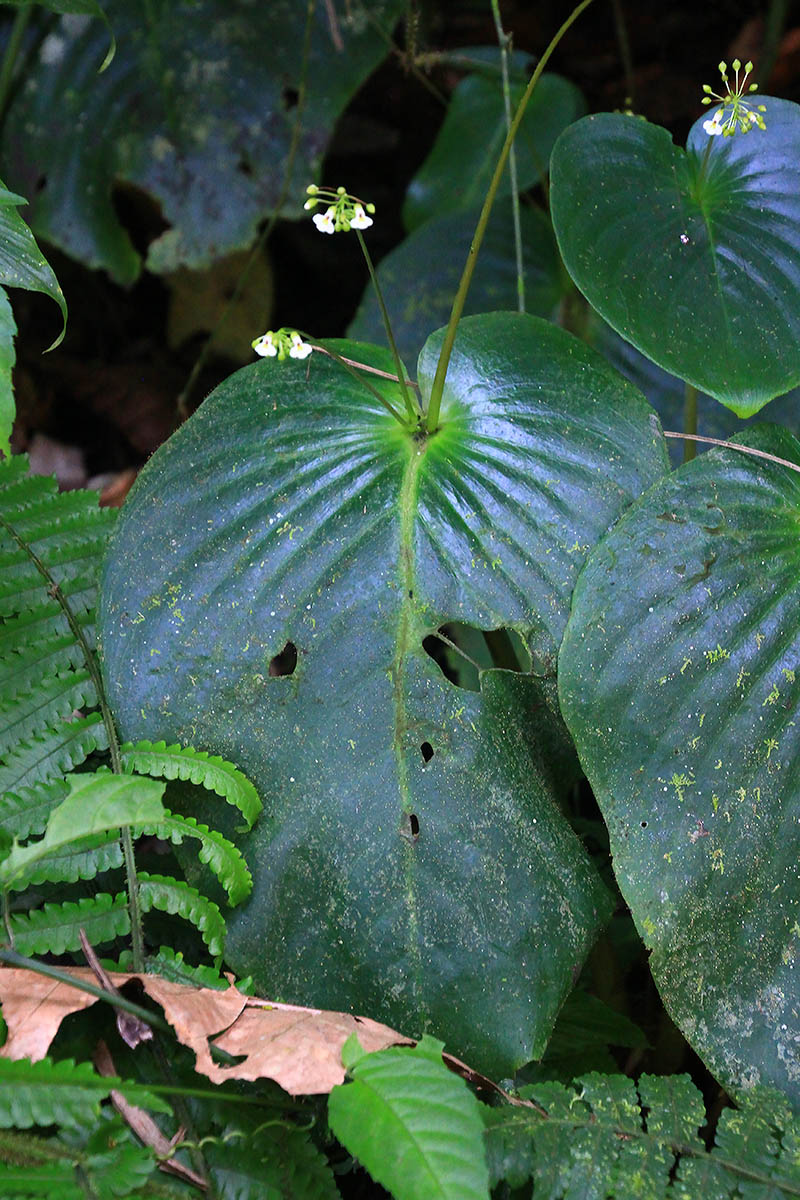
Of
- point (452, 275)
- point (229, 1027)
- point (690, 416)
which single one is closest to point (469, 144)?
point (452, 275)

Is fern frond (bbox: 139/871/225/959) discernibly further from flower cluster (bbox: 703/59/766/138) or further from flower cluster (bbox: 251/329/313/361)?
flower cluster (bbox: 703/59/766/138)

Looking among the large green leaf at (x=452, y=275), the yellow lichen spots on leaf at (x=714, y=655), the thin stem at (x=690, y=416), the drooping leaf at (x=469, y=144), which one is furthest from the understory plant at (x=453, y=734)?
the drooping leaf at (x=469, y=144)

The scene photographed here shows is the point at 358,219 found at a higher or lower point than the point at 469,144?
lower

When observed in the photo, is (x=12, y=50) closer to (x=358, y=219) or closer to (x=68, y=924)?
(x=358, y=219)

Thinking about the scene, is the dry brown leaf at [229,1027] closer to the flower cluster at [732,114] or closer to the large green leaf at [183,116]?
the flower cluster at [732,114]

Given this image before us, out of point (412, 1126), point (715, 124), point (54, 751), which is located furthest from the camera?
point (715, 124)

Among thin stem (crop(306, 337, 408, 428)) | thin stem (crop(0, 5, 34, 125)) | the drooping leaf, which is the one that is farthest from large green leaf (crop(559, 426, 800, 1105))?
thin stem (crop(0, 5, 34, 125))

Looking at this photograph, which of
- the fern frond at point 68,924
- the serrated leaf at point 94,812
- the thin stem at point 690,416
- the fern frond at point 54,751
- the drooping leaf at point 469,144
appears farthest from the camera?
the drooping leaf at point 469,144
